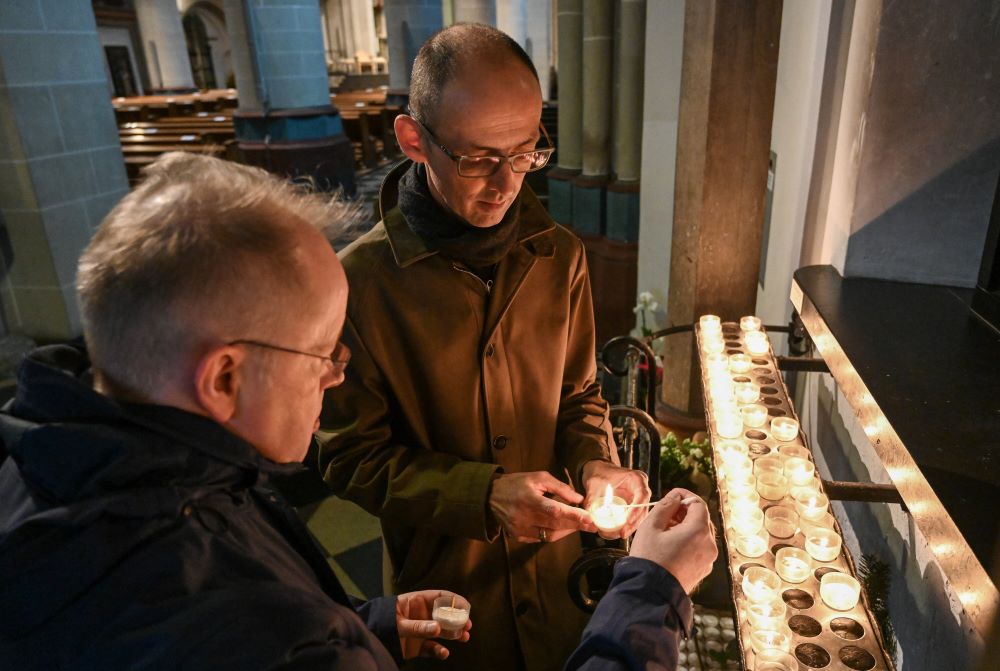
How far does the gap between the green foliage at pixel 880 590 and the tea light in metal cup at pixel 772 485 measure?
76 centimetres

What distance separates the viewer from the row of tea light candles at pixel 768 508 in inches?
60.7

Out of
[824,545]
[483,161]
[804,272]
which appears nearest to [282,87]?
[804,272]

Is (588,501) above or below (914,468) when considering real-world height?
below

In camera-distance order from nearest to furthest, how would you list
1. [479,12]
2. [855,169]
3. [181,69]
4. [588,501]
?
1. [588,501]
2. [855,169]
3. [479,12]
4. [181,69]

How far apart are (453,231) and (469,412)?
45 centimetres

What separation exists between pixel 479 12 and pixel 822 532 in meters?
14.5

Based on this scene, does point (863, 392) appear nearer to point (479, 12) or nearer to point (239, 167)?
point (239, 167)

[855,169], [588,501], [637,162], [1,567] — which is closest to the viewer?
[1,567]

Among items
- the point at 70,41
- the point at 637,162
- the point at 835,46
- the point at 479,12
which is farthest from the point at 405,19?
the point at 835,46

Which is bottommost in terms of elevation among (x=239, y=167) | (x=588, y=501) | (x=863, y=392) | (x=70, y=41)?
(x=588, y=501)

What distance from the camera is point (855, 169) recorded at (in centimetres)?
247

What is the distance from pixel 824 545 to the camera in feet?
5.49

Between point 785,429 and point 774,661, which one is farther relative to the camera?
→ point 785,429

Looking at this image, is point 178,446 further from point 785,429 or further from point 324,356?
point 785,429
